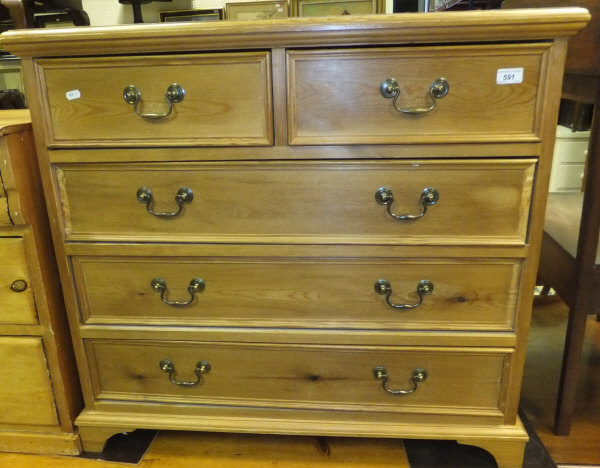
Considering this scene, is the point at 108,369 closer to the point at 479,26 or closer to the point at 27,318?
the point at 27,318

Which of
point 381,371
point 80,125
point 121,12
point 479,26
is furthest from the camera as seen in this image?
point 121,12

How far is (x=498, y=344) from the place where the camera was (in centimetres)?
92

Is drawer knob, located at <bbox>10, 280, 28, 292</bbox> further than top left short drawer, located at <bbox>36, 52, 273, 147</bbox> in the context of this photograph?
Yes

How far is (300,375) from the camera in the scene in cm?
99

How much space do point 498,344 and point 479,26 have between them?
1.91ft

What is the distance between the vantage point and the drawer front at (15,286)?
3.04 ft

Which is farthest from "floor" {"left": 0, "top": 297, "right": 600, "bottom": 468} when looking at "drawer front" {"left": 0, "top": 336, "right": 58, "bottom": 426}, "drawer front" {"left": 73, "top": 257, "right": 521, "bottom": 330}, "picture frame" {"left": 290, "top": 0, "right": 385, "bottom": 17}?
"picture frame" {"left": 290, "top": 0, "right": 385, "bottom": 17}

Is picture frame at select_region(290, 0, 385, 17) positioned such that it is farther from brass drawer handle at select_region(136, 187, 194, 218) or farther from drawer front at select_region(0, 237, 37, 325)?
drawer front at select_region(0, 237, 37, 325)

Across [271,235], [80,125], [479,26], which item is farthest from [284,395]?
[479,26]

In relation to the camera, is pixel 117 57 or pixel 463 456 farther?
pixel 463 456

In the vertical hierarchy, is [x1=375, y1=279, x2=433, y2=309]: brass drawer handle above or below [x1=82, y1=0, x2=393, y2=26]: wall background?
below

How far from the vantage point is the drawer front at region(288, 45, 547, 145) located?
2.50 ft

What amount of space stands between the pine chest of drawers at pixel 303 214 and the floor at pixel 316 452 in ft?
0.29

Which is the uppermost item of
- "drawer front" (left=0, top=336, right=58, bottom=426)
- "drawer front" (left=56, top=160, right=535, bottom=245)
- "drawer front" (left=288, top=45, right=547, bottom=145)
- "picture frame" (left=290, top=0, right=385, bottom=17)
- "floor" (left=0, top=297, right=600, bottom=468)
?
"picture frame" (left=290, top=0, right=385, bottom=17)
